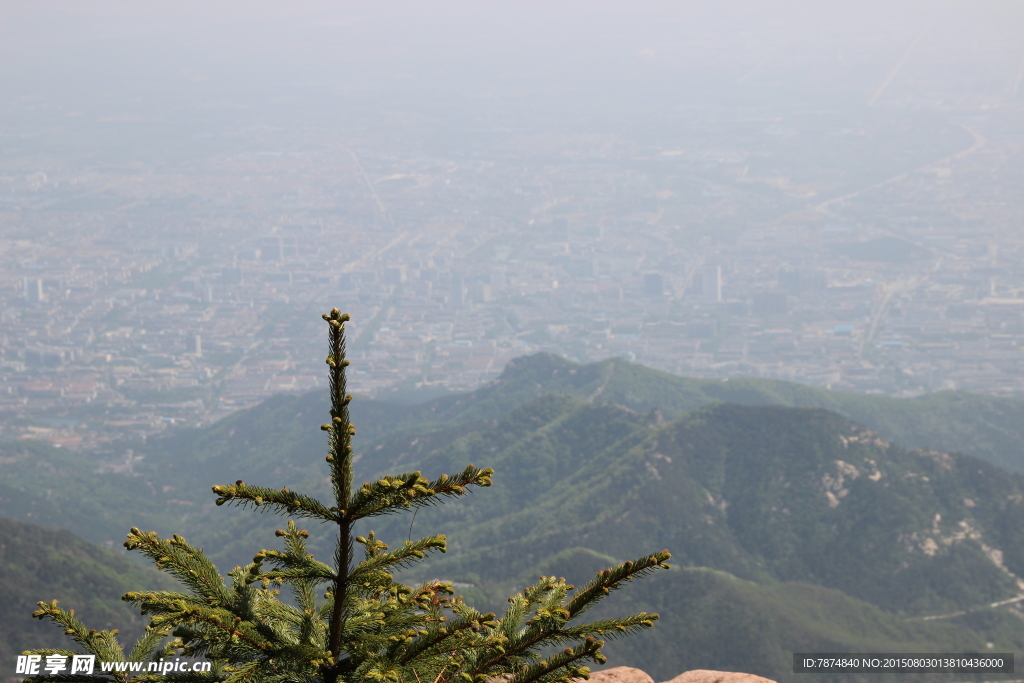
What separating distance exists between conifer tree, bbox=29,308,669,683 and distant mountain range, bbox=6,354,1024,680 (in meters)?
51.7

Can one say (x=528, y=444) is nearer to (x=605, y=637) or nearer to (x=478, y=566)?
(x=478, y=566)

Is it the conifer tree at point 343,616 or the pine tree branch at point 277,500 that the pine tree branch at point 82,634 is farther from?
the pine tree branch at point 277,500

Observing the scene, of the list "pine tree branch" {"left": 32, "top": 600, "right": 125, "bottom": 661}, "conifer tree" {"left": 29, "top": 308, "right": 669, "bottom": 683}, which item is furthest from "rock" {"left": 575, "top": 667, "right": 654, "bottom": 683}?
"pine tree branch" {"left": 32, "top": 600, "right": 125, "bottom": 661}

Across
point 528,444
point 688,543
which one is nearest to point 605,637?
point 688,543

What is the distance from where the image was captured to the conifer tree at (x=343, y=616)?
25.5 feet

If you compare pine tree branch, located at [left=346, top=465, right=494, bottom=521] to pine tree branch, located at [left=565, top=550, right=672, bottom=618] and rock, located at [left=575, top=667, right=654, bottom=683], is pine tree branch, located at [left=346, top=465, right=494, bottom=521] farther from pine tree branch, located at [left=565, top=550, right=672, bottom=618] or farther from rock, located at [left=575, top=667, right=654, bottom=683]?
rock, located at [left=575, top=667, right=654, bottom=683]

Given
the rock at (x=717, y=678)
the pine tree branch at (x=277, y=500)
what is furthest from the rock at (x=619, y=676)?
the pine tree branch at (x=277, y=500)

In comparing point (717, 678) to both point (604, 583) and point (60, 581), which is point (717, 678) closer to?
point (604, 583)

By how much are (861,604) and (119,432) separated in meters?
170

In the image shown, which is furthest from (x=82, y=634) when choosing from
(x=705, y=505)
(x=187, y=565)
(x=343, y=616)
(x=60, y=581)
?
(x=705, y=505)

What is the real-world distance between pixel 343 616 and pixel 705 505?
282ft

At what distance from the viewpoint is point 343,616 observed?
29.3 feet

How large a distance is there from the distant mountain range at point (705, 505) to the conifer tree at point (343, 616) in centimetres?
5171

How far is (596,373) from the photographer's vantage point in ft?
490
